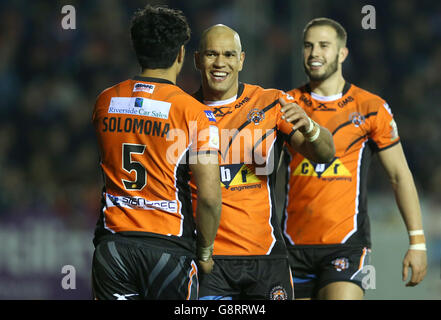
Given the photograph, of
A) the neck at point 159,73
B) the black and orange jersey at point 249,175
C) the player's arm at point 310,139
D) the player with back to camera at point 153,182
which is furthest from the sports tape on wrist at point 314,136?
the neck at point 159,73

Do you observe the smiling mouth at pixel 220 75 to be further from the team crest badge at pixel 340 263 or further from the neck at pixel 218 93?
the team crest badge at pixel 340 263

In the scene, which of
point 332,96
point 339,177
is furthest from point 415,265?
point 332,96

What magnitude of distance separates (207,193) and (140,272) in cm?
55

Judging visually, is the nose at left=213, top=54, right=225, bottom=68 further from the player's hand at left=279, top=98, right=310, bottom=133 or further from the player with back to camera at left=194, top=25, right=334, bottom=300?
the player's hand at left=279, top=98, right=310, bottom=133

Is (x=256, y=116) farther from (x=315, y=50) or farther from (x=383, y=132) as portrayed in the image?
(x=383, y=132)

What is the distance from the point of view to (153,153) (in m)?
3.86

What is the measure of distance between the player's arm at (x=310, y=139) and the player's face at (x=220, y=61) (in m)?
0.61

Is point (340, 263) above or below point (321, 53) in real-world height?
below

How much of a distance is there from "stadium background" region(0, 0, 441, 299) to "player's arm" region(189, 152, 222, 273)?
4802mm

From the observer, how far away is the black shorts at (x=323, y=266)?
5211 mm

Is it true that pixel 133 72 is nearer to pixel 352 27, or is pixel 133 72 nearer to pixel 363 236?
pixel 352 27

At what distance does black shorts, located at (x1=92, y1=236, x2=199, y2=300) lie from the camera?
3812 mm

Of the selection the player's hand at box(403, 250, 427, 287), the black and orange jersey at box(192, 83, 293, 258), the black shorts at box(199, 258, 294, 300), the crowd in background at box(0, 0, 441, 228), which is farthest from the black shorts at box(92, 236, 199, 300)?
the crowd in background at box(0, 0, 441, 228)
